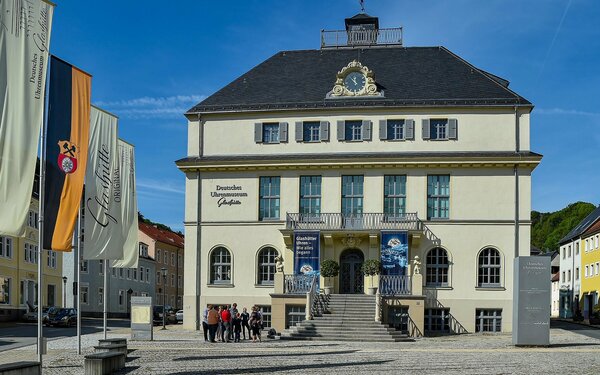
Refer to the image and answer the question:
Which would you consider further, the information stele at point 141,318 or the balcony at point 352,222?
the balcony at point 352,222

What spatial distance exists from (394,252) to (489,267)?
445 centimetres

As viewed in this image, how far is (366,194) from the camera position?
3844cm

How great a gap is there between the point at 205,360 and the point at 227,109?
19709 mm

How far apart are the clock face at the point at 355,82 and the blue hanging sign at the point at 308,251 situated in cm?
735

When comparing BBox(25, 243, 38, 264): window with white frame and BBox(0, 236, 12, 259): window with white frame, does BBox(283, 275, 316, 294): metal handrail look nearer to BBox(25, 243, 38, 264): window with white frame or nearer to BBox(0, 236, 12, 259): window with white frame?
BBox(0, 236, 12, 259): window with white frame

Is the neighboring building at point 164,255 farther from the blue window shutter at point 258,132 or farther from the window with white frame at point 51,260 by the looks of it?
the blue window shutter at point 258,132

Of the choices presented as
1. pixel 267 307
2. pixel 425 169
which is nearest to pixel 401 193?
pixel 425 169

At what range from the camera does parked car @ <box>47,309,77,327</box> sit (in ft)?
154

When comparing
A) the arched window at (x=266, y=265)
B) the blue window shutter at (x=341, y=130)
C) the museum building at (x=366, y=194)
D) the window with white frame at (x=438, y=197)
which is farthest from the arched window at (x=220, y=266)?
the window with white frame at (x=438, y=197)

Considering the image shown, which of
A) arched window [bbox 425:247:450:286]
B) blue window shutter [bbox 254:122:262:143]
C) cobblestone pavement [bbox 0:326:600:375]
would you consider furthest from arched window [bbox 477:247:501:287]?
blue window shutter [bbox 254:122:262:143]

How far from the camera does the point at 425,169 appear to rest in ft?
125

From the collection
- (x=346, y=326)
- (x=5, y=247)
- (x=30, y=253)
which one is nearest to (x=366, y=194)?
(x=346, y=326)

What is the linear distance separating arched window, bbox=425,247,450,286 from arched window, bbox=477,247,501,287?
60.0 inches

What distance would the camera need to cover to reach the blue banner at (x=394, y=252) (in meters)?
37.1
